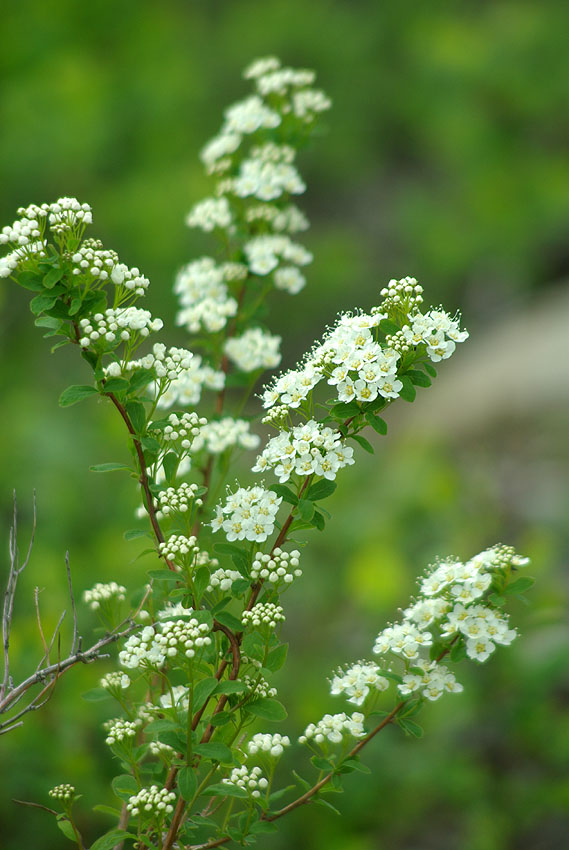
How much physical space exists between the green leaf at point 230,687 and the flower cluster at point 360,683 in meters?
0.19

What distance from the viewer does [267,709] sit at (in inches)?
46.1

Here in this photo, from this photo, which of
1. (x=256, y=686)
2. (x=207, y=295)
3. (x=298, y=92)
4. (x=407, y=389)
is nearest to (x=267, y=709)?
(x=256, y=686)

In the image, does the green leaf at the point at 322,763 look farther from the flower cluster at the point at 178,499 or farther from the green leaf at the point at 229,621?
the flower cluster at the point at 178,499

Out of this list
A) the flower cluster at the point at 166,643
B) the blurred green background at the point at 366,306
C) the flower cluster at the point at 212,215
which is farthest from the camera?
the blurred green background at the point at 366,306

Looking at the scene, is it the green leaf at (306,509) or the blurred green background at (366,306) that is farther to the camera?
the blurred green background at (366,306)

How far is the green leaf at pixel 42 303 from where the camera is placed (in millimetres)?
1166

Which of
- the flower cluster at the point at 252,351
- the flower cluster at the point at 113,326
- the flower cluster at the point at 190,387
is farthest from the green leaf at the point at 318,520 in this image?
the flower cluster at the point at 252,351

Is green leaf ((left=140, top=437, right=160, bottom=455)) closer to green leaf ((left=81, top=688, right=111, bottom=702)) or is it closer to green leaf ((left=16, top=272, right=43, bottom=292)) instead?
green leaf ((left=16, top=272, right=43, bottom=292))

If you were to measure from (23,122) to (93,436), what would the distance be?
264 centimetres

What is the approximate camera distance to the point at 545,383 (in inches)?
218

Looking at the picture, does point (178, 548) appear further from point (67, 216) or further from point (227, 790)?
point (67, 216)

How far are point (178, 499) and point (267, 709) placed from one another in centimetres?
31

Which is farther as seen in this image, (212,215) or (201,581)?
(212,215)

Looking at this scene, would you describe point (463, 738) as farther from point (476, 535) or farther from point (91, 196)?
point (91, 196)
